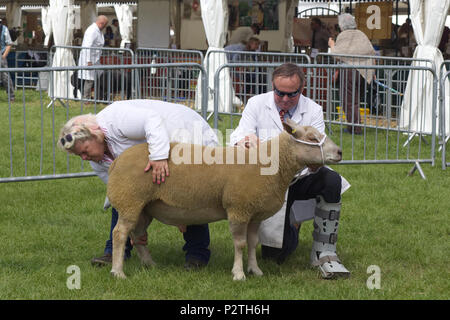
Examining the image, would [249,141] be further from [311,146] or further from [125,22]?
[125,22]

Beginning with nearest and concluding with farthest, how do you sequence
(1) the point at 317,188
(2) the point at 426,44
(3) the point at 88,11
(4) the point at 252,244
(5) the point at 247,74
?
1. (4) the point at 252,244
2. (1) the point at 317,188
3. (2) the point at 426,44
4. (5) the point at 247,74
5. (3) the point at 88,11

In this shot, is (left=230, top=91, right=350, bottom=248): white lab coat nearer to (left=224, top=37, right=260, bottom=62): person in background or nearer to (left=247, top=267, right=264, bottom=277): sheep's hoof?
(left=247, top=267, right=264, bottom=277): sheep's hoof

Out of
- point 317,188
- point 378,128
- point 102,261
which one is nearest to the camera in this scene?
point 317,188

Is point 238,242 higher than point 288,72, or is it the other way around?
point 288,72

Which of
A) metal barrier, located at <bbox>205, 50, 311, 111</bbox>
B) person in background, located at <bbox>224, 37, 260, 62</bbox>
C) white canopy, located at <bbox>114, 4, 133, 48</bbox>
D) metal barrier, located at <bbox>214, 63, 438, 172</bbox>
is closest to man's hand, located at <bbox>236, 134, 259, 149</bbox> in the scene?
metal barrier, located at <bbox>205, 50, 311, 111</bbox>

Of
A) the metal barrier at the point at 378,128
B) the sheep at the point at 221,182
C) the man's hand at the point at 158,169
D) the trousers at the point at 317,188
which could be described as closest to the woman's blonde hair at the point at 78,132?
the sheep at the point at 221,182

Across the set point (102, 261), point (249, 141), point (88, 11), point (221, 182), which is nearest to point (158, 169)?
point (221, 182)

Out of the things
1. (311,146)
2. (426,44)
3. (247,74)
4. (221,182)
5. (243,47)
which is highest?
(243,47)

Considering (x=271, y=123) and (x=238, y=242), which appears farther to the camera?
(x=271, y=123)

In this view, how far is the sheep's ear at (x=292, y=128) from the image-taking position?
4398 mm

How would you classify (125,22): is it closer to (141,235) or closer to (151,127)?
(141,235)

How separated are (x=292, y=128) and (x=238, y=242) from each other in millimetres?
804

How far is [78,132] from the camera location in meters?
4.42

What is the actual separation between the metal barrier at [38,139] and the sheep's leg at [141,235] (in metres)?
2.11
